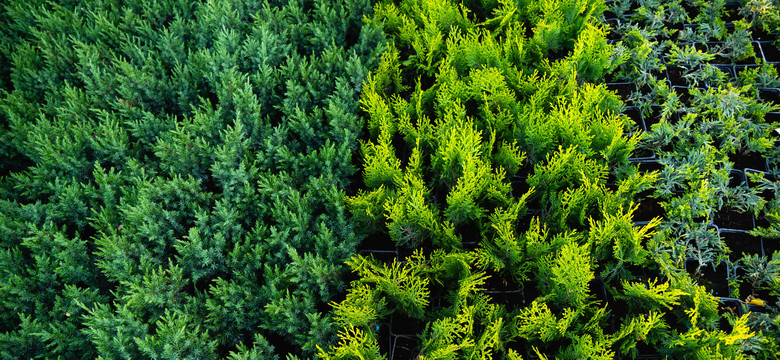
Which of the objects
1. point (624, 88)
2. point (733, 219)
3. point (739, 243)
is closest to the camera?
point (739, 243)

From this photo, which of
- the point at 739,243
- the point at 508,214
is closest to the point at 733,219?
the point at 739,243

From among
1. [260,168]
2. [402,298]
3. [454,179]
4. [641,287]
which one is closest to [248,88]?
[260,168]

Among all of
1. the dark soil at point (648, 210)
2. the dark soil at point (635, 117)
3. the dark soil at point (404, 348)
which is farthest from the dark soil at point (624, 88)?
the dark soil at point (404, 348)

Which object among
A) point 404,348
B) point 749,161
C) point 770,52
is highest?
point 770,52

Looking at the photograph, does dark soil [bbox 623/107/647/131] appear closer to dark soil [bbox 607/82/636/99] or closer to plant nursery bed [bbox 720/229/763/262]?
dark soil [bbox 607/82/636/99]

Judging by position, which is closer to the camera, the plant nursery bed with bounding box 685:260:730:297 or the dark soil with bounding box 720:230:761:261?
the plant nursery bed with bounding box 685:260:730:297

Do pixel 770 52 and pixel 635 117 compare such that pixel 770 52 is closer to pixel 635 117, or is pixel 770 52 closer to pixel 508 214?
pixel 635 117

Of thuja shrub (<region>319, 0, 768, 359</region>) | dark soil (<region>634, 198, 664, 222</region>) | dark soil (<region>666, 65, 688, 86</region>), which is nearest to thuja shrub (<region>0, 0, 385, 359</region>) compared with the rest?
thuja shrub (<region>319, 0, 768, 359</region>)
